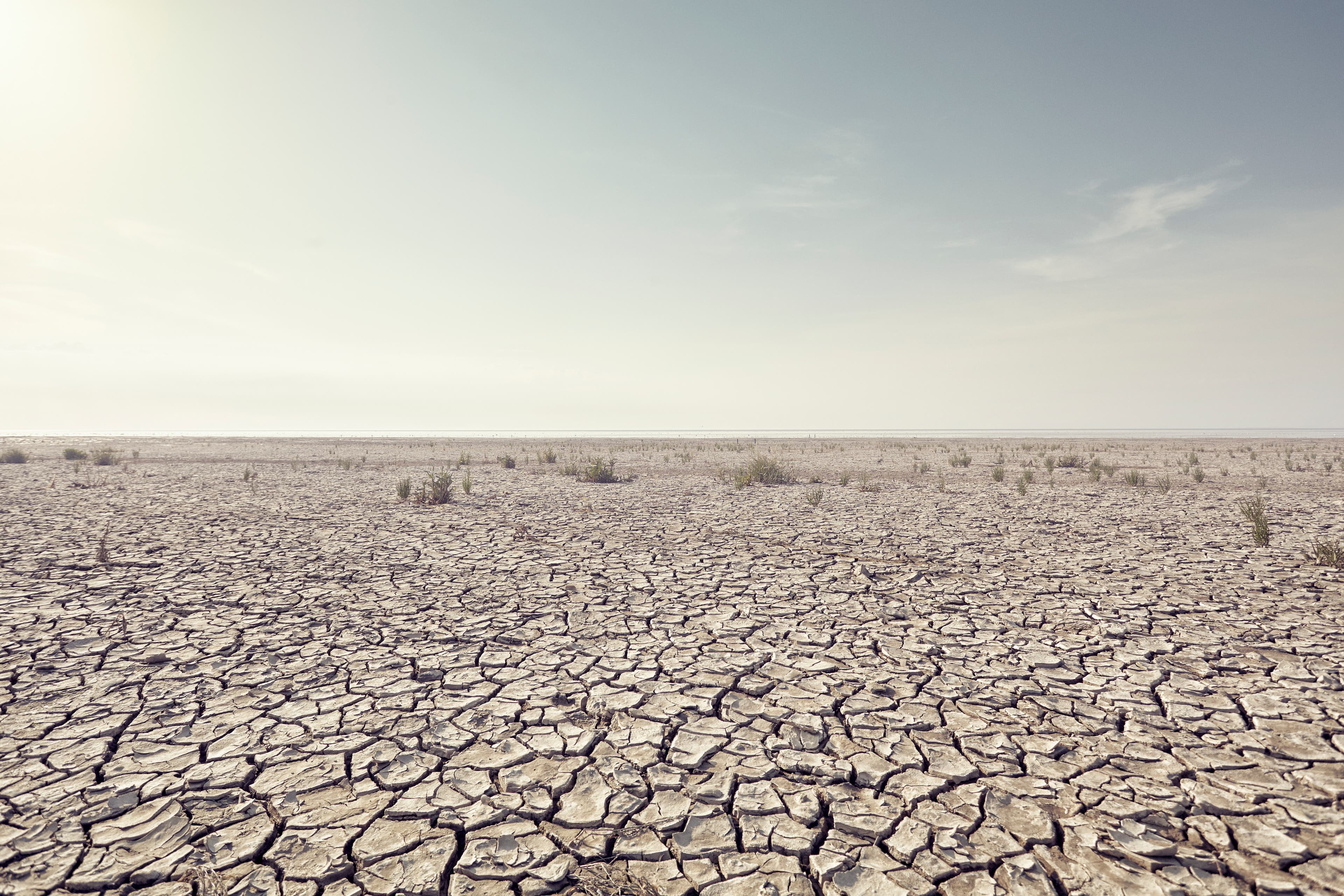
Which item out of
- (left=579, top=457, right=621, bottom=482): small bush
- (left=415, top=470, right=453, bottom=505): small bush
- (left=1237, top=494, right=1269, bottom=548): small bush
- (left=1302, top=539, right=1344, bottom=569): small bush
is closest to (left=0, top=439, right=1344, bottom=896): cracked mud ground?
(left=1302, top=539, right=1344, bottom=569): small bush

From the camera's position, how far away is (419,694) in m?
3.52

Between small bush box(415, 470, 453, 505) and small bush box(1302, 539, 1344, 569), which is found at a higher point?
small bush box(415, 470, 453, 505)

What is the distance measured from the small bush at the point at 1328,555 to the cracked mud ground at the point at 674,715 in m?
0.20

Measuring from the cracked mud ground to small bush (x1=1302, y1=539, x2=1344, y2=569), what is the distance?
20cm

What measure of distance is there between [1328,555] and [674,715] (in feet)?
21.8

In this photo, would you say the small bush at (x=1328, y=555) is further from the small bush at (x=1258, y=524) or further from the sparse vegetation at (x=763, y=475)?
the sparse vegetation at (x=763, y=475)

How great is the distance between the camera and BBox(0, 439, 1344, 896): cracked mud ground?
7.10 ft

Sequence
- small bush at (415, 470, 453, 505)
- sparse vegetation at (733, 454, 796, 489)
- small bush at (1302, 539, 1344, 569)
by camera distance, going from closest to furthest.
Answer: small bush at (1302, 539, 1344, 569) < small bush at (415, 470, 453, 505) < sparse vegetation at (733, 454, 796, 489)

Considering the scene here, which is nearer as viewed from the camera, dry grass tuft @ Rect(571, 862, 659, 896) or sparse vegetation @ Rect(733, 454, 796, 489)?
dry grass tuft @ Rect(571, 862, 659, 896)

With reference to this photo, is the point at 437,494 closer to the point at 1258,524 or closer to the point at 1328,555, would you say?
the point at 1258,524

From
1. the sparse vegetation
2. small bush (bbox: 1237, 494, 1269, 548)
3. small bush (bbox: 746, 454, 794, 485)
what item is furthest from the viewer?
small bush (bbox: 746, 454, 794, 485)

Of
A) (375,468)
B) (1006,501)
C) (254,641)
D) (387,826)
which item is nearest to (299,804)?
(387,826)

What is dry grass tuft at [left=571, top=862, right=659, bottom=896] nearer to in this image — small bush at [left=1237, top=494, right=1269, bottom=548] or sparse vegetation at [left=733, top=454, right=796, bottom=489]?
small bush at [left=1237, top=494, right=1269, bottom=548]

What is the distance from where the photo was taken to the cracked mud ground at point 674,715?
7.10 feet
